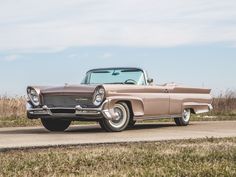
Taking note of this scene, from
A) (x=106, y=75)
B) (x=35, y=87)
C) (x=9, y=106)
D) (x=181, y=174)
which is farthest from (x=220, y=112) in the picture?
(x=181, y=174)

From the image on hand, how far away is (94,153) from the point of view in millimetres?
8312

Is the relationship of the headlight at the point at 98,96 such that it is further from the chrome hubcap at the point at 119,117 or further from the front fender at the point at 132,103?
the chrome hubcap at the point at 119,117

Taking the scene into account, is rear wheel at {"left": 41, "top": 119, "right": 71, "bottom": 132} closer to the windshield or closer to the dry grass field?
the windshield

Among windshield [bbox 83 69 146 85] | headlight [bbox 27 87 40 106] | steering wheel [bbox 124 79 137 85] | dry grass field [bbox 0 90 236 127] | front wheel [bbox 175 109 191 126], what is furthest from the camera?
dry grass field [bbox 0 90 236 127]

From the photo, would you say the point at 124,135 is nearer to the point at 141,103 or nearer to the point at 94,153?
the point at 141,103

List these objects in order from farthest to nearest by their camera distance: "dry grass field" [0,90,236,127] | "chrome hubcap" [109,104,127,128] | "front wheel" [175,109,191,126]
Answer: "dry grass field" [0,90,236,127]
"front wheel" [175,109,191,126]
"chrome hubcap" [109,104,127,128]

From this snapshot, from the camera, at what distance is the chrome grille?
12.5 meters

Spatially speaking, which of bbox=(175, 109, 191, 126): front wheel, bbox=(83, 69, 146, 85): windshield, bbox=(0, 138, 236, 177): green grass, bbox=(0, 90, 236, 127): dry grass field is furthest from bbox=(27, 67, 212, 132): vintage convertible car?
bbox=(0, 90, 236, 127): dry grass field

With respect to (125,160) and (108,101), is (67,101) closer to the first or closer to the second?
(108,101)

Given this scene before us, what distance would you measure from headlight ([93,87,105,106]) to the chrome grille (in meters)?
0.11

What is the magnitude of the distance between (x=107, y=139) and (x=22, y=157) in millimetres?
2997

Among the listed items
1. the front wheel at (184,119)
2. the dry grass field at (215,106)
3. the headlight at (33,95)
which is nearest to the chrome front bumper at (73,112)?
the headlight at (33,95)

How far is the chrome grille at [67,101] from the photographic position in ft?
41.1

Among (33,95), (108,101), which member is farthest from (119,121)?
(33,95)
